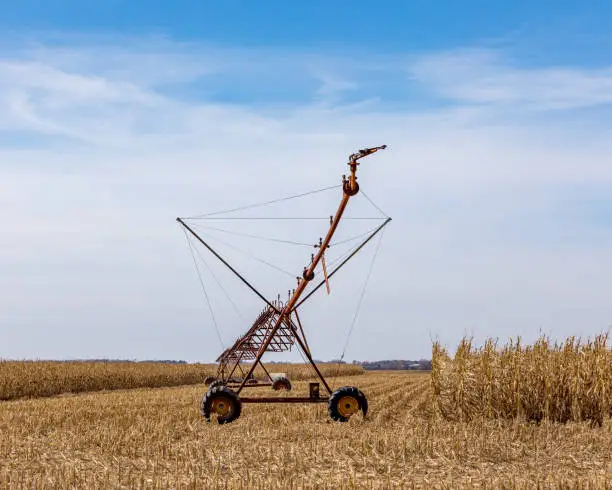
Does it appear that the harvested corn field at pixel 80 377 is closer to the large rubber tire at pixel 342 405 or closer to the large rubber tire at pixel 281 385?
the large rubber tire at pixel 281 385

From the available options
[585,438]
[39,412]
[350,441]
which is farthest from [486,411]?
[39,412]

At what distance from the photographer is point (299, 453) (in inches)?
476

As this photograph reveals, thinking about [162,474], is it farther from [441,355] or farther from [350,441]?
[441,355]

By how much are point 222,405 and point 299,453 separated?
17.9 feet

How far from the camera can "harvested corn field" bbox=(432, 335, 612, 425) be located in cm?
1748

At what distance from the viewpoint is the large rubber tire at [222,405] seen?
17.1 metres

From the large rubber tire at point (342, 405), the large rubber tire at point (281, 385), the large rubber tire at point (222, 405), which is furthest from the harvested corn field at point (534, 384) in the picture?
the large rubber tire at point (281, 385)

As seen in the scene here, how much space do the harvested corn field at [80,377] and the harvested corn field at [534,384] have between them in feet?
80.3

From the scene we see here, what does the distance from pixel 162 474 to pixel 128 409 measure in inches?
435

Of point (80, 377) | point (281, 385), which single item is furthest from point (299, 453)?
point (80, 377)

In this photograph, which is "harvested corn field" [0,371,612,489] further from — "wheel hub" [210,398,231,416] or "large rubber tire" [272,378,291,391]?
"large rubber tire" [272,378,291,391]

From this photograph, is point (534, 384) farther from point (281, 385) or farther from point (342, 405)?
point (281, 385)

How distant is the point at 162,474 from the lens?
35.2ft

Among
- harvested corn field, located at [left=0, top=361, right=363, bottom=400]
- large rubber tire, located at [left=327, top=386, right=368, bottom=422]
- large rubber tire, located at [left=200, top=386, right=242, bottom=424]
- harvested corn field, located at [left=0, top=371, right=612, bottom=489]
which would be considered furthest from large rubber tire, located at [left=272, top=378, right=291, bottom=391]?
large rubber tire, located at [left=327, top=386, right=368, bottom=422]
